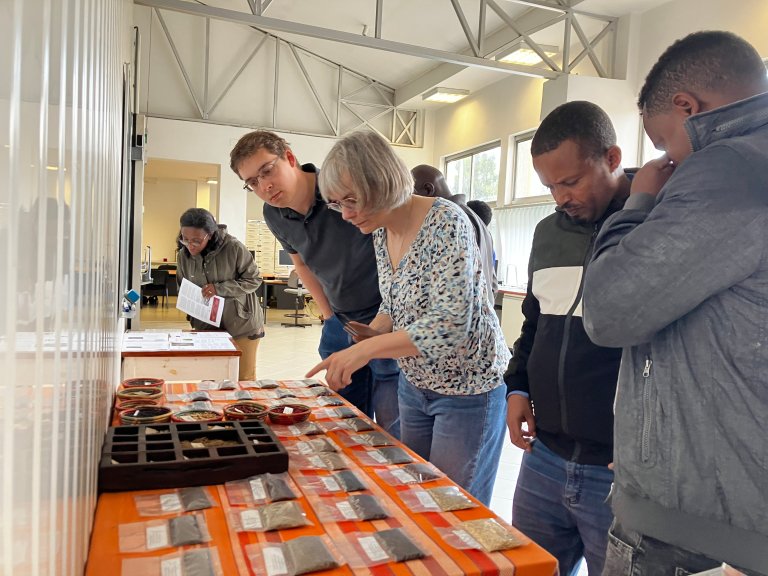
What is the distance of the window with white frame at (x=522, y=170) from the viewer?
8594mm

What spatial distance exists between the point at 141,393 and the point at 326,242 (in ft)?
2.60

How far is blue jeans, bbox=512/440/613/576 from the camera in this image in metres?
1.27

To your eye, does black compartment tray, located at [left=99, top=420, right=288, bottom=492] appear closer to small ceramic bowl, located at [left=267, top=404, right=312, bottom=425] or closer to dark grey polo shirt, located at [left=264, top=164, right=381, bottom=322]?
small ceramic bowl, located at [left=267, top=404, right=312, bottom=425]

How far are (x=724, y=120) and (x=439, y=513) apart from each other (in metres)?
0.80

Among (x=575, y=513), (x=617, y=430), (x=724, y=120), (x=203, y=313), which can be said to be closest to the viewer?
(x=724, y=120)

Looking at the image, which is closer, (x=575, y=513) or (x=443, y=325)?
(x=575, y=513)

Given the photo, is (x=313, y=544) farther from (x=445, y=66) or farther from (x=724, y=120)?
(x=445, y=66)

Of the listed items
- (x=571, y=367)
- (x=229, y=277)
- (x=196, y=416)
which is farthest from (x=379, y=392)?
(x=229, y=277)

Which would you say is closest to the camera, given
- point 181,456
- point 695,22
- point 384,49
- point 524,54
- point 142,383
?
point 181,456

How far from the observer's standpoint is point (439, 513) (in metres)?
1.10

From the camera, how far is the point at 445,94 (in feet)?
31.3

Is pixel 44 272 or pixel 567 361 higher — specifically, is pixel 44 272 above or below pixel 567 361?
above

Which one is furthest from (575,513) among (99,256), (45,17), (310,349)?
(310,349)

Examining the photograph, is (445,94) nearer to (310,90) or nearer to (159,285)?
(310,90)
